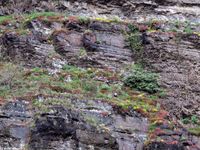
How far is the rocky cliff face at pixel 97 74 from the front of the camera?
16797 millimetres

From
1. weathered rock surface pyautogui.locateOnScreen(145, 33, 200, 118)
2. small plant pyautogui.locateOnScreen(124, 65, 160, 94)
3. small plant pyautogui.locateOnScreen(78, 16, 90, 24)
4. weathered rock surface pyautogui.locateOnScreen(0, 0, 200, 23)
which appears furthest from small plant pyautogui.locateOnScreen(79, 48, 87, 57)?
weathered rock surface pyautogui.locateOnScreen(0, 0, 200, 23)

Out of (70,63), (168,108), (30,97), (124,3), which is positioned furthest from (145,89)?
(124,3)

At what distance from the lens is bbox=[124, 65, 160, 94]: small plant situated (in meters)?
20.6

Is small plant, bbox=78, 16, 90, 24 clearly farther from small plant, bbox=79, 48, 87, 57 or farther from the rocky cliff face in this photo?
small plant, bbox=79, 48, 87, 57

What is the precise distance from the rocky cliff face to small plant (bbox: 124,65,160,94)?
25 cm

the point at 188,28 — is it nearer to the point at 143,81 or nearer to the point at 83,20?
the point at 83,20

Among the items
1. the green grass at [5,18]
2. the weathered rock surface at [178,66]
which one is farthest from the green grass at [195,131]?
the green grass at [5,18]

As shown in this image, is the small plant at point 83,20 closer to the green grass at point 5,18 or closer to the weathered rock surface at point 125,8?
the weathered rock surface at point 125,8

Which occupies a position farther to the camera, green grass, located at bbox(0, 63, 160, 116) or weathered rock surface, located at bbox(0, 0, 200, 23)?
weathered rock surface, located at bbox(0, 0, 200, 23)

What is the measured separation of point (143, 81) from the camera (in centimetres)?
2086

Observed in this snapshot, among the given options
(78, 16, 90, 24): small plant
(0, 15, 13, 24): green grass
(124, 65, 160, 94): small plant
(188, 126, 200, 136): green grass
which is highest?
(78, 16, 90, 24): small plant

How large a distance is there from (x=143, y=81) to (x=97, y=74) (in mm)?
1667

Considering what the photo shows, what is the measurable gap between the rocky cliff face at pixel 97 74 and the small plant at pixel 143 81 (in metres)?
0.25

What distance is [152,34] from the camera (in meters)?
23.2
